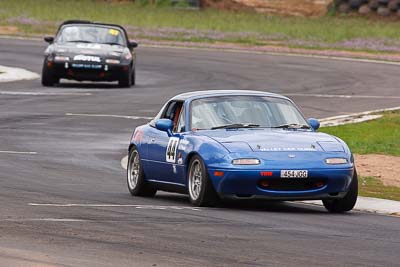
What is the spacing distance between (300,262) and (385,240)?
177cm

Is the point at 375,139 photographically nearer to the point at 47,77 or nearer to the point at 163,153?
the point at 163,153

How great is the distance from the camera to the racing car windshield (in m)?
15.1

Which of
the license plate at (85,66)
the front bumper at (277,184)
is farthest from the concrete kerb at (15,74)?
the front bumper at (277,184)

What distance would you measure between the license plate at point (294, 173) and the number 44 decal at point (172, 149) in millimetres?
1560

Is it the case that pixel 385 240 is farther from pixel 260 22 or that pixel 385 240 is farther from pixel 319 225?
pixel 260 22

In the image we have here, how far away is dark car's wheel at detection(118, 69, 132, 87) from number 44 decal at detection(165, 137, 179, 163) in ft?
66.6

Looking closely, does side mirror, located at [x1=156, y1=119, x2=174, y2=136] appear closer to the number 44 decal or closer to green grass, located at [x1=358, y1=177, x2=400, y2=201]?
the number 44 decal

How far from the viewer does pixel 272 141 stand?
1428cm

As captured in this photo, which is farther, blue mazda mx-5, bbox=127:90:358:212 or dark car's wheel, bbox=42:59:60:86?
dark car's wheel, bbox=42:59:60:86

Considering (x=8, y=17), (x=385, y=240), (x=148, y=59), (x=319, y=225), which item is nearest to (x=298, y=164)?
(x=319, y=225)

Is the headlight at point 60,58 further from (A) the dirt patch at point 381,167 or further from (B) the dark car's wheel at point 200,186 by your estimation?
(B) the dark car's wheel at point 200,186

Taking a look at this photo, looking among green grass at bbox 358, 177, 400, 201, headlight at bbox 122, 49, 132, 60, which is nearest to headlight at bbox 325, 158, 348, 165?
green grass at bbox 358, 177, 400, 201

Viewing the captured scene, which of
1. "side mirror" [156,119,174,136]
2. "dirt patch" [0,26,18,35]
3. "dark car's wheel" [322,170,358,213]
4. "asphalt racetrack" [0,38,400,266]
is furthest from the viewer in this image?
"dirt patch" [0,26,18,35]

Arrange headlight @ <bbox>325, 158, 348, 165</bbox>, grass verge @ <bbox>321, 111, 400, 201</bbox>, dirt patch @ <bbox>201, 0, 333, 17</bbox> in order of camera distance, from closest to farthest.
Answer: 1. headlight @ <bbox>325, 158, 348, 165</bbox>
2. grass verge @ <bbox>321, 111, 400, 201</bbox>
3. dirt patch @ <bbox>201, 0, 333, 17</bbox>
